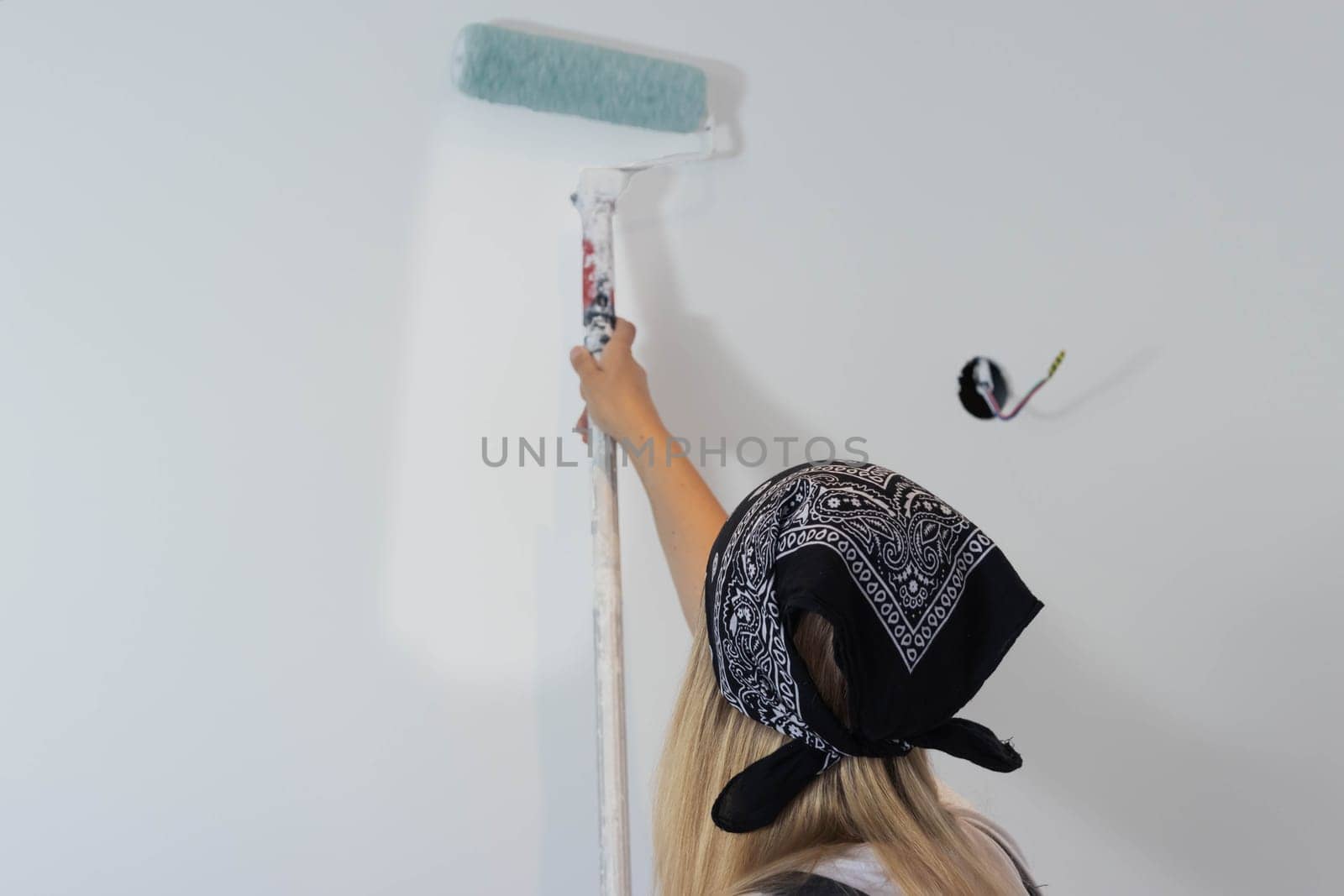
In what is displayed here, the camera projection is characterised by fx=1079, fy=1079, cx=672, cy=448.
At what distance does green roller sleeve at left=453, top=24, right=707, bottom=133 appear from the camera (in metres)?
0.91

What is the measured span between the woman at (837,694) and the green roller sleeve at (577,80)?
473 millimetres

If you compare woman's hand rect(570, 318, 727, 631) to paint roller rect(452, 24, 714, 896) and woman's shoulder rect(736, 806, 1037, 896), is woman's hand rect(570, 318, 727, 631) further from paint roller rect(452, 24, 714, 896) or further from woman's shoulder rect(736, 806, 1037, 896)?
woman's shoulder rect(736, 806, 1037, 896)

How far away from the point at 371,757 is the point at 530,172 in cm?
54

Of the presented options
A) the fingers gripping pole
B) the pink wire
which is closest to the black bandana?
the fingers gripping pole

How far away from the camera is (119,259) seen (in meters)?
0.86

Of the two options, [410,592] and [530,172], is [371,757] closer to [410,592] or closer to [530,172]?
[410,592]

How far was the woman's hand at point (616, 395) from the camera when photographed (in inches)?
36.4

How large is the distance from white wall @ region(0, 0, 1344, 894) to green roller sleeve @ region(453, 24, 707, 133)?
44 millimetres

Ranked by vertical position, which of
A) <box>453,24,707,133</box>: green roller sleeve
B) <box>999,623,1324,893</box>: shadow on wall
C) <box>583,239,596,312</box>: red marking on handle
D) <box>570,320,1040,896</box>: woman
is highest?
<box>453,24,707,133</box>: green roller sleeve

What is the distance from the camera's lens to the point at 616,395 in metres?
0.93

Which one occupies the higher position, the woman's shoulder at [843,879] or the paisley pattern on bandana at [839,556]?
the paisley pattern on bandana at [839,556]

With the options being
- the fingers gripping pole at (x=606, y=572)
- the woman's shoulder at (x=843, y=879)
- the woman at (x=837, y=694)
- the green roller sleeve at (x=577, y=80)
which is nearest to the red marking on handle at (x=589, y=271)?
the fingers gripping pole at (x=606, y=572)

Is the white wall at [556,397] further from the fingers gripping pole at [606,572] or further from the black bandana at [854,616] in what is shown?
the black bandana at [854,616]

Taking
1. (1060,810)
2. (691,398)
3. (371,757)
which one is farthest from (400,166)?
(1060,810)
